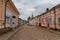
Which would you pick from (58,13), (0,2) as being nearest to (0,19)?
(0,2)

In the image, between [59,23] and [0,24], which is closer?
[0,24]

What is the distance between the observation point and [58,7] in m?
25.1

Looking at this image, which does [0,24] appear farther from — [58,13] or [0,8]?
[58,13]

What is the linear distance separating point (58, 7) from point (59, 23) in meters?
3.16

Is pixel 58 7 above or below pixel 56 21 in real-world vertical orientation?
above

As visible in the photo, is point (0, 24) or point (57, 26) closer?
point (0, 24)

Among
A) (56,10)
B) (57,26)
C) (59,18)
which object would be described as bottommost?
(57,26)

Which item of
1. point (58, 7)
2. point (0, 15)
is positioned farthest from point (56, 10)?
point (0, 15)

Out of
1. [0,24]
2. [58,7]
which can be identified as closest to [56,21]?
[58,7]

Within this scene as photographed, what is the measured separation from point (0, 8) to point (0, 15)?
823 mm

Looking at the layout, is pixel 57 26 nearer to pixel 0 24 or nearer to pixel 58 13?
pixel 58 13

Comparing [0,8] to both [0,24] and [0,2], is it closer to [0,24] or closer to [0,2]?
[0,2]

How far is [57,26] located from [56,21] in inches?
44.5

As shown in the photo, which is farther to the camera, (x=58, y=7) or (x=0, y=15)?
(x=58, y=7)
